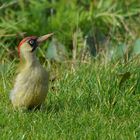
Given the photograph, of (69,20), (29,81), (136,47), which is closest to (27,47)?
(29,81)

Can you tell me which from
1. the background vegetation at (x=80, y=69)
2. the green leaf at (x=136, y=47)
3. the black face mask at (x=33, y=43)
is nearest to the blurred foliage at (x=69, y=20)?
the background vegetation at (x=80, y=69)

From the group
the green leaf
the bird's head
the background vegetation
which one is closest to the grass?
the background vegetation

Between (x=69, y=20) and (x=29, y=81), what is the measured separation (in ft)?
12.1

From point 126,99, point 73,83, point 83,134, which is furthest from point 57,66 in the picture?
point 83,134

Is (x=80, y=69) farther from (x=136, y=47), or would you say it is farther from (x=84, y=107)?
(x=136, y=47)

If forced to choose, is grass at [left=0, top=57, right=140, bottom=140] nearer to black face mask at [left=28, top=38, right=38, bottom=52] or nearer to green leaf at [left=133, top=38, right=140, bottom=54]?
green leaf at [left=133, top=38, right=140, bottom=54]

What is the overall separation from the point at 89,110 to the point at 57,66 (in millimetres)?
1687

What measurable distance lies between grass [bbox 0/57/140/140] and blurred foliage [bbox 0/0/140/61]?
1.97 metres

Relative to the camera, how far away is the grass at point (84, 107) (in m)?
6.26

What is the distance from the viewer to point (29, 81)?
264 inches

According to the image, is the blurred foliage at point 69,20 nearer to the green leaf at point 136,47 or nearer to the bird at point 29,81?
the green leaf at point 136,47

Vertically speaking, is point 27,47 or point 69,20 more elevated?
point 27,47

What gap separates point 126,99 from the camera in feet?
23.0

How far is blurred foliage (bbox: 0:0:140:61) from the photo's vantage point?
9953 mm
